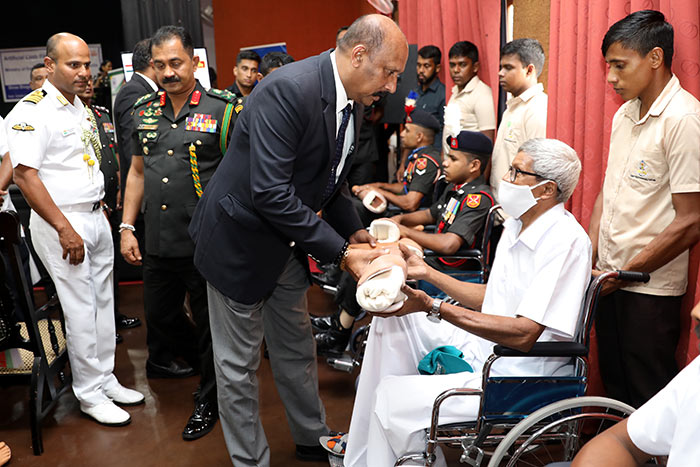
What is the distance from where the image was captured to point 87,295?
288 cm

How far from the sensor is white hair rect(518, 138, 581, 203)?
6.84ft

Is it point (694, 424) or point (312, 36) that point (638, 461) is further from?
point (312, 36)

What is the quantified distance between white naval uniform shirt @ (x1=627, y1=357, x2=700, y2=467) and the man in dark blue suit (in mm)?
939

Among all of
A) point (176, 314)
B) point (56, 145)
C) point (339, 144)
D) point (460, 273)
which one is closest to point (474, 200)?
point (460, 273)

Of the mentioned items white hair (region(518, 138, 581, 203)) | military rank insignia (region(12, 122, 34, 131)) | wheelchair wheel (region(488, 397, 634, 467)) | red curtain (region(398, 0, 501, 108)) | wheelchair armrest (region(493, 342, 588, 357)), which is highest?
red curtain (region(398, 0, 501, 108))

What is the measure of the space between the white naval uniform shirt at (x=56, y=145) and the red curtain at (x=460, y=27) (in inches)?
114

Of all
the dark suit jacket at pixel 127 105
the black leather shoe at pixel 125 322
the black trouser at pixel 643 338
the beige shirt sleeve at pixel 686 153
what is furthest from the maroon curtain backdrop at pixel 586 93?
the black leather shoe at pixel 125 322

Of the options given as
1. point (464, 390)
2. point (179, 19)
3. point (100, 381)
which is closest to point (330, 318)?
point (100, 381)

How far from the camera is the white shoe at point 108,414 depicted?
2.93 m

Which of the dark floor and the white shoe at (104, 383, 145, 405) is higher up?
the white shoe at (104, 383, 145, 405)

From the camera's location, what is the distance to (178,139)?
2.83 m

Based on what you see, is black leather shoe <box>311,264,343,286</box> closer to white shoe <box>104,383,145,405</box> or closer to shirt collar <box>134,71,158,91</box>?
white shoe <box>104,383,145,405</box>

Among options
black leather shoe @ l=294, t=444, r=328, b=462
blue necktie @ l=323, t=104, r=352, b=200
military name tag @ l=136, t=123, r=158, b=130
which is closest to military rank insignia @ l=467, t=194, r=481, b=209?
blue necktie @ l=323, t=104, r=352, b=200

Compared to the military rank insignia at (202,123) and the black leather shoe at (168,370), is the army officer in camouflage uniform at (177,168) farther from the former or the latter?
the black leather shoe at (168,370)
